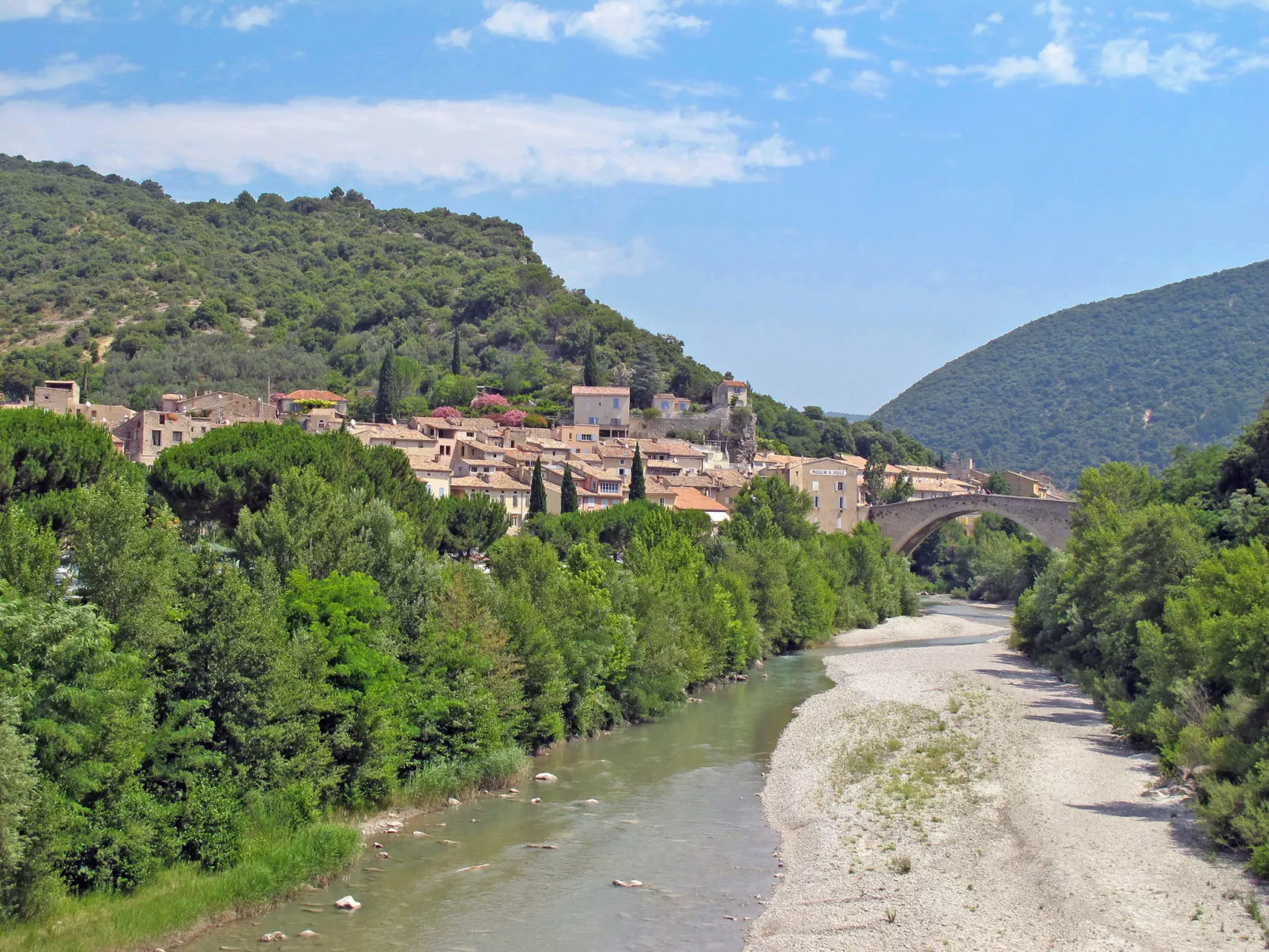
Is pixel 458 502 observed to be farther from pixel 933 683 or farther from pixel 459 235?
pixel 459 235

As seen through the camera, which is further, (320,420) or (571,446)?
(571,446)

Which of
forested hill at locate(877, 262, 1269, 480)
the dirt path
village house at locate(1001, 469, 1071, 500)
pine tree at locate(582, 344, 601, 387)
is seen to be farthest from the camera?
forested hill at locate(877, 262, 1269, 480)

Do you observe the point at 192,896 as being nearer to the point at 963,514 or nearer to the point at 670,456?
the point at 670,456

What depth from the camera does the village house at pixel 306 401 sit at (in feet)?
254

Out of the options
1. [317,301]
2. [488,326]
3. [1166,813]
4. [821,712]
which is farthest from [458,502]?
[317,301]

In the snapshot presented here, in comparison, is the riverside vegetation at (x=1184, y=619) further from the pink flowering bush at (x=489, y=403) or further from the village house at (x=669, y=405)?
the pink flowering bush at (x=489, y=403)

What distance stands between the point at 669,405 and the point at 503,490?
34.7 meters

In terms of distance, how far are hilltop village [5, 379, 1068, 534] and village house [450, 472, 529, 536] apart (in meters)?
0.08

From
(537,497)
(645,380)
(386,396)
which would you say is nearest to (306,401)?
(386,396)

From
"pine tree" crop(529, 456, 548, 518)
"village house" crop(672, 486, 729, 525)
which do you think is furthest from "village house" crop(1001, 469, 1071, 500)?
"pine tree" crop(529, 456, 548, 518)

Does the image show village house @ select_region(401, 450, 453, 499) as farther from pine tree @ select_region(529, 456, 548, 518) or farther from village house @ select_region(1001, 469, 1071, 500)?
village house @ select_region(1001, 469, 1071, 500)

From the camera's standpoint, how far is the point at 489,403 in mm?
86312

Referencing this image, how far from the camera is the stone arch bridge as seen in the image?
2783 inches

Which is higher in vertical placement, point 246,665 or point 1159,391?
point 1159,391
